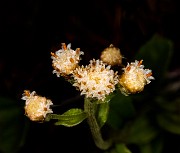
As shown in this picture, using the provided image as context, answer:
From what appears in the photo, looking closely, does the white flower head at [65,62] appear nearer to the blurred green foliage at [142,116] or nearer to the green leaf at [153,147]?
the blurred green foliage at [142,116]

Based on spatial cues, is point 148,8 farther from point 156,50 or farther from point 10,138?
point 10,138

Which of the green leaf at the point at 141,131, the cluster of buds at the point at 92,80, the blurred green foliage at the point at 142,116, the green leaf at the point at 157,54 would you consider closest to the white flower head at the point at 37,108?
the cluster of buds at the point at 92,80

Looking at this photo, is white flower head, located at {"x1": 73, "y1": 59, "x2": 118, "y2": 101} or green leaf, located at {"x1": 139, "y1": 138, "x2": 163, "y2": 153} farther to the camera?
green leaf, located at {"x1": 139, "y1": 138, "x2": 163, "y2": 153}

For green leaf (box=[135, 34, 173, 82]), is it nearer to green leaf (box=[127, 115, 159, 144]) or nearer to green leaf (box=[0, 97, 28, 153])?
green leaf (box=[127, 115, 159, 144])

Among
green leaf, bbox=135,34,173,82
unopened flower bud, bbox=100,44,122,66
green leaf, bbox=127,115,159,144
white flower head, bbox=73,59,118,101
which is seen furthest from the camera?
green leaf, bbox=135,34,173,82

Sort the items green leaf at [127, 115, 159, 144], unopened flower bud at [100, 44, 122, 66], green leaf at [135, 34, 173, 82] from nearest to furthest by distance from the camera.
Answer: unopened flower bud at [100, 44, 122, 66], green leaf at [127, 115, 159, 144], green leaf at [135, 34, 173, 82]

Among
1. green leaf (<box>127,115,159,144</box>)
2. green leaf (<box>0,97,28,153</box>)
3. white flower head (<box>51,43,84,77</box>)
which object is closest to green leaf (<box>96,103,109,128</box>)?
white flower head (<box>51,43,84,77</box>)

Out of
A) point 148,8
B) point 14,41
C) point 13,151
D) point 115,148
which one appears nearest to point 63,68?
point 115,148
